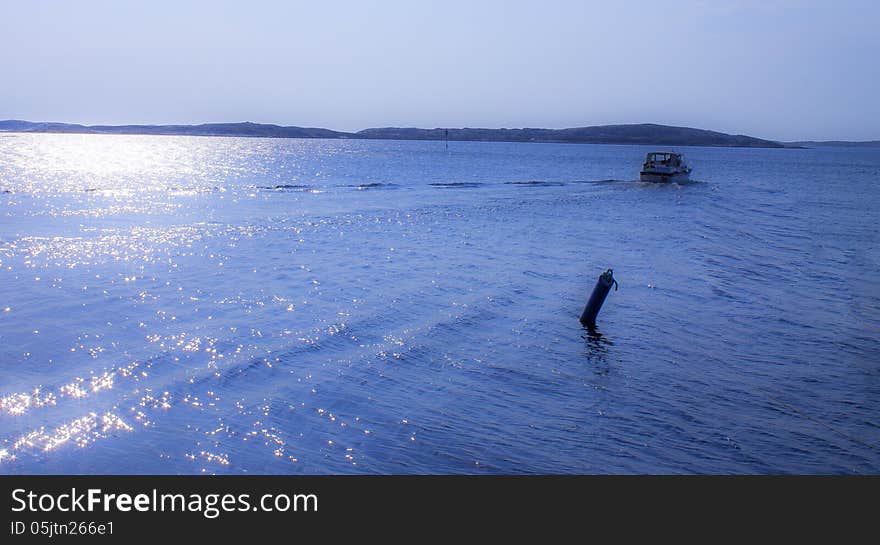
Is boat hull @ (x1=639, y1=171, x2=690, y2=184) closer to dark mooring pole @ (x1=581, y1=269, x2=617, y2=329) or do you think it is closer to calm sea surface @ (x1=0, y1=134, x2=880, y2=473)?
calm sea surface @ (x1=0, y1=134, x2=880, y2=473)

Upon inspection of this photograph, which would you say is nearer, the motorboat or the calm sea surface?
the calm sea surface

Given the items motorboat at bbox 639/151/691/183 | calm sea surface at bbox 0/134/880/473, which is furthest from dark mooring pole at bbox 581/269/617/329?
motorboat at bbox 639/151/691/183

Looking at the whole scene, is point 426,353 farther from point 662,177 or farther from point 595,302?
point 662,177

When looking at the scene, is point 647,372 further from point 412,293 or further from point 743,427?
point 412,293

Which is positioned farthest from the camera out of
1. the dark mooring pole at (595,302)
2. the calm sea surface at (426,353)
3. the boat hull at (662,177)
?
the boat hull at (662,177)

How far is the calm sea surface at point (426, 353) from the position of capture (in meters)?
11.1

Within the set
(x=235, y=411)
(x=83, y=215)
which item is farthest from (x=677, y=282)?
(x=83, y=215)

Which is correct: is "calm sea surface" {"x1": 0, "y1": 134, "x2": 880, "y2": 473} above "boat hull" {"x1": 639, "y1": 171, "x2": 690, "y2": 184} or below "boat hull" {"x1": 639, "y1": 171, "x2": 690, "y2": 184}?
below

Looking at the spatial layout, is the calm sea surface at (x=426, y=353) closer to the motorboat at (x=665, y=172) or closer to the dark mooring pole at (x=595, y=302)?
the dark mooring pole at (x=595, y=302)

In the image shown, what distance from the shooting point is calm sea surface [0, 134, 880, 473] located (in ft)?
36.4

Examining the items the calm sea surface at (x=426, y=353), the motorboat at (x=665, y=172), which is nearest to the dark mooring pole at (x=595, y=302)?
the calm sea surface at (x=426, y=353)

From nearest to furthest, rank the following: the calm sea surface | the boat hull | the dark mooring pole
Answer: the calm sea surface, the dark mooring pole, the boat hull

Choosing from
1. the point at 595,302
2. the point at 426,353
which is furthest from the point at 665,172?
the point at 426,353

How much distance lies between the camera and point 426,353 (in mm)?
15781
